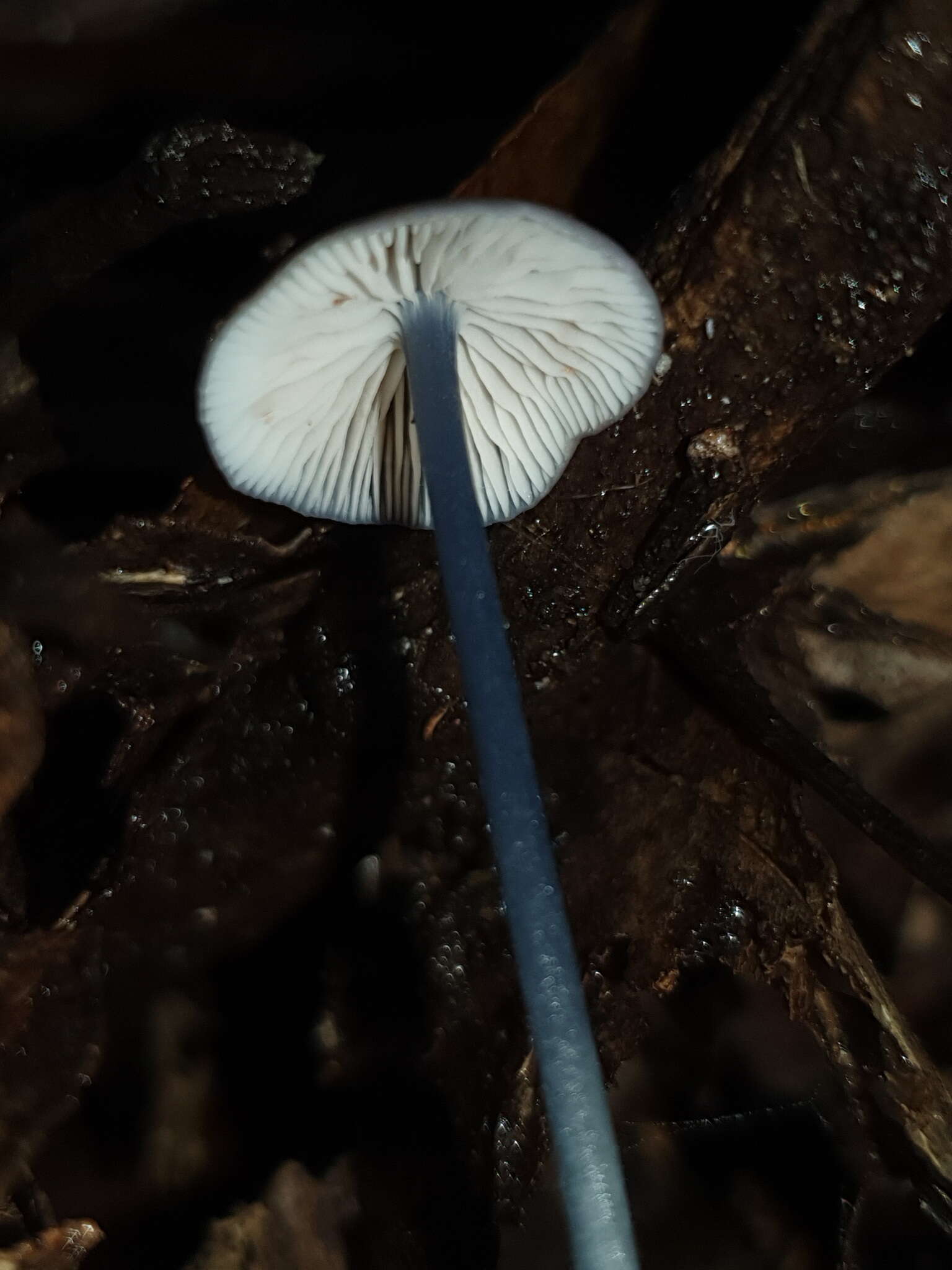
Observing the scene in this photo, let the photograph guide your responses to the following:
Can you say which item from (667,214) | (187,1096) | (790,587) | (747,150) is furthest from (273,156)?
(187,1096)

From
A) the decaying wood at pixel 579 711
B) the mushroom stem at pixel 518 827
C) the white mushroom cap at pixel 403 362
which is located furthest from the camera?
the decaying wood at pixel 579 711

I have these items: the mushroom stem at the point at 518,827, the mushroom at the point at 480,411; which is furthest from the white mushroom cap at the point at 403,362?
the mushroom stem at the point at 518,827

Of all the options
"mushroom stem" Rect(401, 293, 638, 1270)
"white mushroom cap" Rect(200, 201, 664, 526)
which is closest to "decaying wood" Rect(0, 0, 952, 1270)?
"white mushroom cap" Rect(200, 201, 664, 526)

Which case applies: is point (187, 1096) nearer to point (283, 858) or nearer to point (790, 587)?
point (283, 858)

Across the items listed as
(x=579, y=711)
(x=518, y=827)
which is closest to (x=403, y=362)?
(x=579, y=711)

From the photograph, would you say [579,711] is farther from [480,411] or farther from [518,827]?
[480,411]

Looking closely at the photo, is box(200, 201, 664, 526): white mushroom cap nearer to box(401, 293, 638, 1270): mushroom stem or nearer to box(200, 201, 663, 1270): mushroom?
box(200, 201, 663, 1270): mushroom

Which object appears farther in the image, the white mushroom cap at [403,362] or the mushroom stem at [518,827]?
the mushroom stem at [518,827]

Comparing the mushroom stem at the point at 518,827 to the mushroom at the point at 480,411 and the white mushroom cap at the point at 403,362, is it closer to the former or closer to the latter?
the mushroom at the point at 480,411
